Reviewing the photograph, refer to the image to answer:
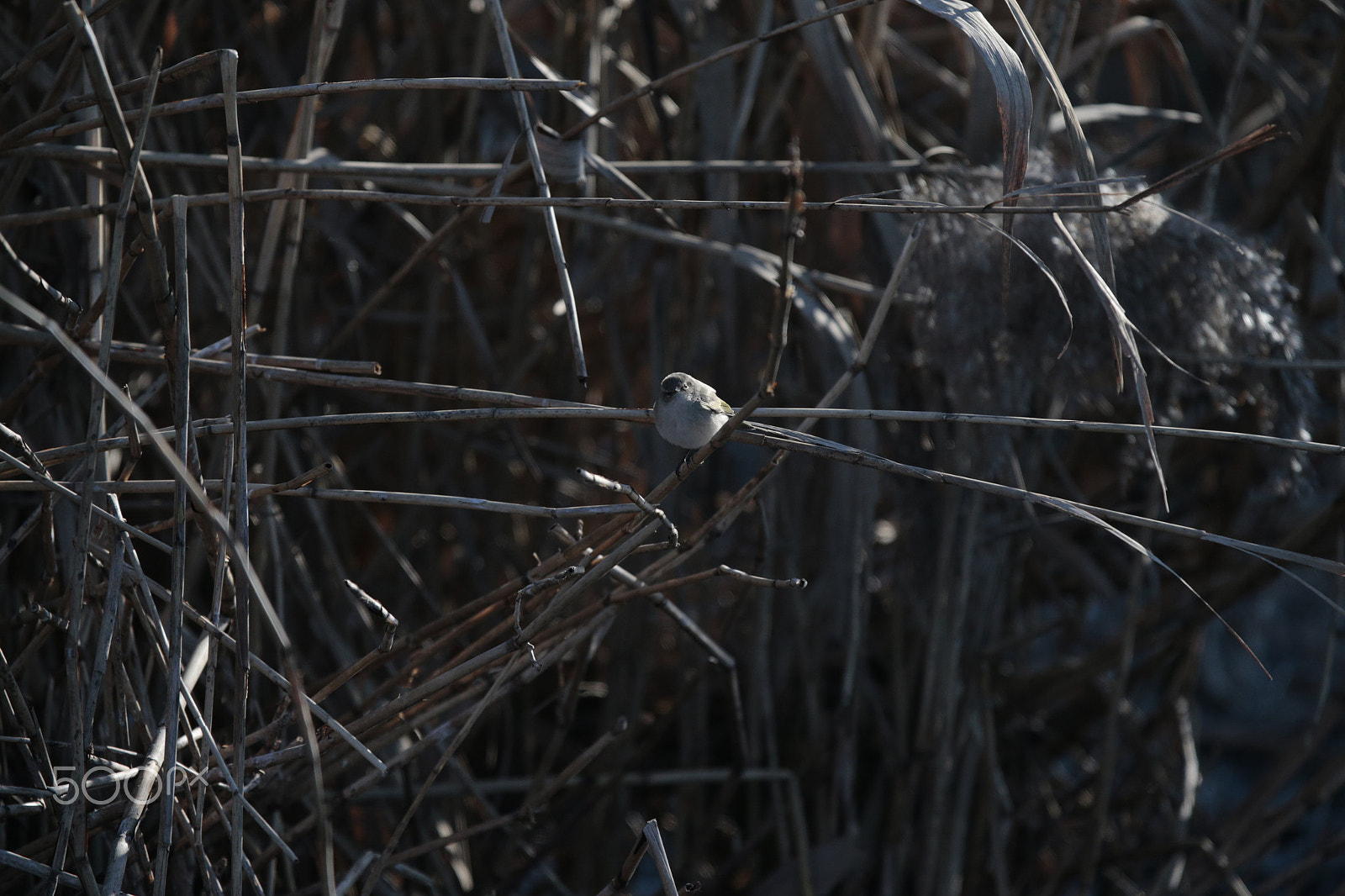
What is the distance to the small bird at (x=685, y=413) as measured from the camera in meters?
1.89

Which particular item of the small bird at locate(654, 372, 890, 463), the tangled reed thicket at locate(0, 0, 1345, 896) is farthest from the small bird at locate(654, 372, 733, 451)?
the tangled reed thicket at locate(0, 0, 1345, 896)

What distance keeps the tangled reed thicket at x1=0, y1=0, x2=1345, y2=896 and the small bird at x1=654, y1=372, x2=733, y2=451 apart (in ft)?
0.57

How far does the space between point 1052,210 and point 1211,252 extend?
890mm

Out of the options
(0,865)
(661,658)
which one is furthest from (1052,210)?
(661,658)

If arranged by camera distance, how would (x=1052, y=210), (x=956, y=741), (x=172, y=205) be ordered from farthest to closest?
1. (x=956, y=741)
2. (x=172, y=205)
3. (x=1052, y=210)

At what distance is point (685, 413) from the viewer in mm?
1918

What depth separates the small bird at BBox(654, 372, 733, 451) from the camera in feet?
6.22

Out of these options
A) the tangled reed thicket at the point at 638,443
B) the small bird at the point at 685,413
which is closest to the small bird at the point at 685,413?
the small bird at the point at 685,413

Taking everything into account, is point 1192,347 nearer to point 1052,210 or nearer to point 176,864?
point 1052,210

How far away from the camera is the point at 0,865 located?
1.79 m

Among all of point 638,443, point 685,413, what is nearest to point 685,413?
point 685,413

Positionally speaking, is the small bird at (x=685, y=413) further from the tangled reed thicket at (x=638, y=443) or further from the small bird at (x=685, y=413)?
the tangled reed thicket at (x=638, y=443)

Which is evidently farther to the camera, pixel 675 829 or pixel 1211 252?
pixel 675 829

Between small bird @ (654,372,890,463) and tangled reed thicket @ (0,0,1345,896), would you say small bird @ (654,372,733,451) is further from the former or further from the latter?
tangled reed thicket @ (0,0,1345,896)
